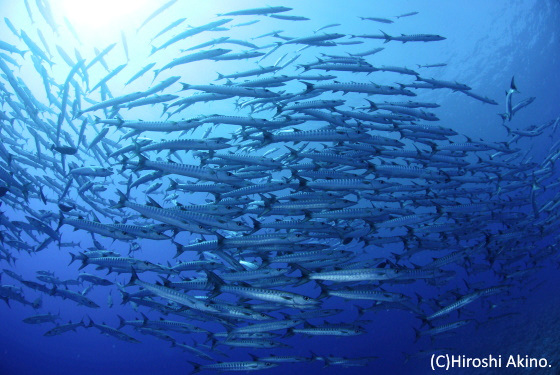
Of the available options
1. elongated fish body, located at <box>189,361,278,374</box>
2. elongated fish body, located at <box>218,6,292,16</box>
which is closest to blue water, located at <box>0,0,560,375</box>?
elongated fish body, located at <box>189,361,278,374</box>

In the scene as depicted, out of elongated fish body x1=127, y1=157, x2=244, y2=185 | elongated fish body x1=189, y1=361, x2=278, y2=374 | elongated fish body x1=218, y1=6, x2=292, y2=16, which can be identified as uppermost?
elongated fish body x1=218, y1=6, x2=292, y2=16

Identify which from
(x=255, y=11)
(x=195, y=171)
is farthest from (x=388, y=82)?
(x=195, y=171)

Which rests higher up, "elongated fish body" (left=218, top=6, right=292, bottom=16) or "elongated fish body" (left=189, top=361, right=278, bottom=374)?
"elongated fish body" (left=218, top=6, right=292, bottom=16)

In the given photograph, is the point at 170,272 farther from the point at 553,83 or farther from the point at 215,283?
the point at 553,83

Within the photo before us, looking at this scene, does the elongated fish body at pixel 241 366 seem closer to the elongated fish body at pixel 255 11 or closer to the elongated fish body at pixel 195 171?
the elongated fish body at pixel 195 171

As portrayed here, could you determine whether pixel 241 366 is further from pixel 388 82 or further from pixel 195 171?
pixel 388 82

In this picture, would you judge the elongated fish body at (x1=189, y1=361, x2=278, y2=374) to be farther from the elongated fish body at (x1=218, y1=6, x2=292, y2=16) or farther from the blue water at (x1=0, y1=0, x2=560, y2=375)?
the elongated fish body at (x1=218, y1=6, x2=292, y2=16)

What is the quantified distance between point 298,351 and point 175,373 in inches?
512

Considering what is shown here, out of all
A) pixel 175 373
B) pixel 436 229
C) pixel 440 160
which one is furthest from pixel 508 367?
pixel 175 373

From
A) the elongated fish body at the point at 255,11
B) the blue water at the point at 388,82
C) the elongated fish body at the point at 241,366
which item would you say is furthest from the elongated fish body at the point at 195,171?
the blue water at the point at 388,82

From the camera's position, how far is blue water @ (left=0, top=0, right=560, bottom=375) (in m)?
18.5

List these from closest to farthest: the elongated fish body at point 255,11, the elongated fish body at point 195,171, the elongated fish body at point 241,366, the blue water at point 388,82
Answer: the elongated fish body at point 195,171 < the elongated fish body at point 241,366 < the elongated fish body at point 255,11 < the blue water at point 388,82

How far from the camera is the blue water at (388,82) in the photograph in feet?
60.8

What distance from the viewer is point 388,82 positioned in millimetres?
27938
